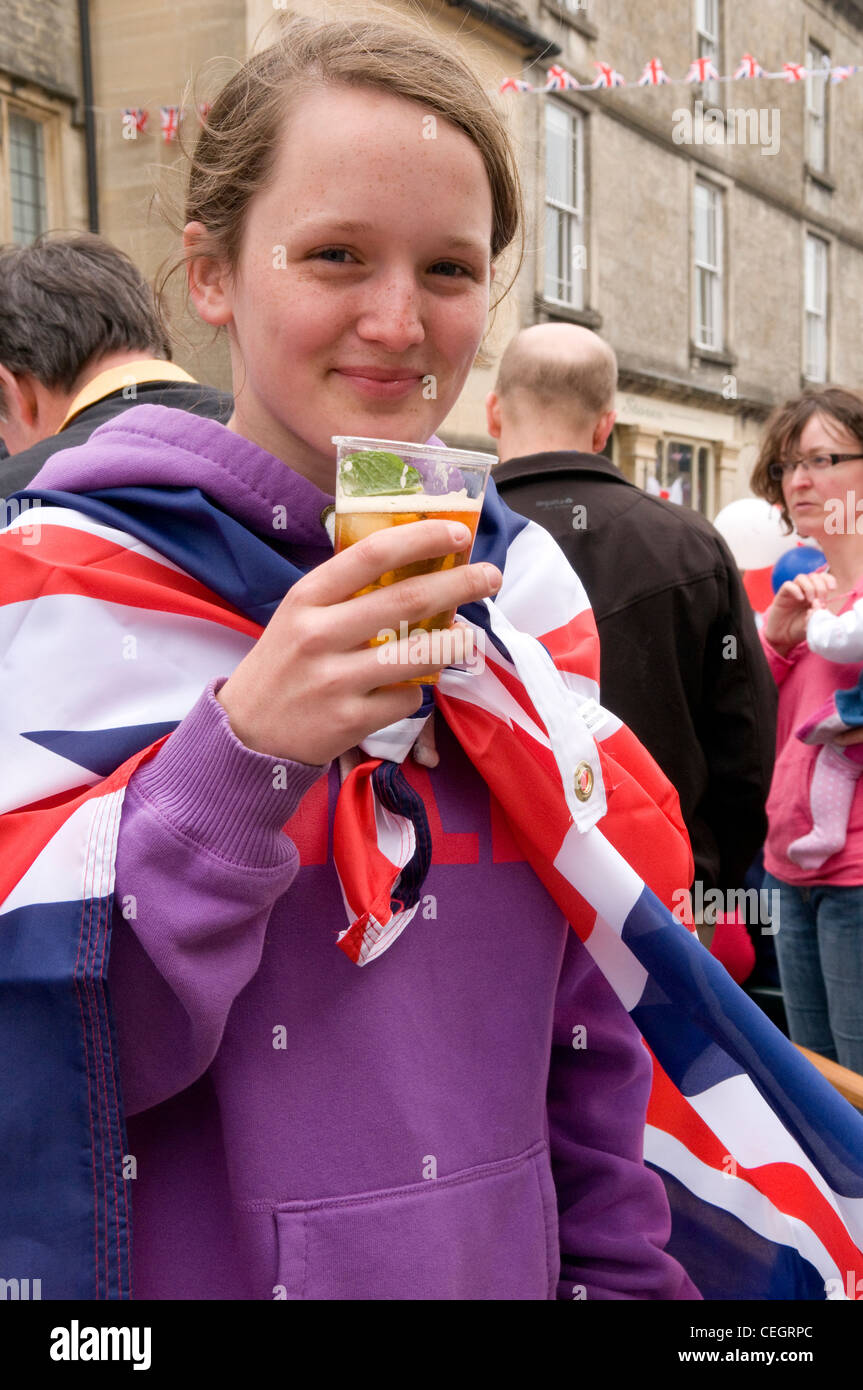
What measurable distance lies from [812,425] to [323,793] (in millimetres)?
3265

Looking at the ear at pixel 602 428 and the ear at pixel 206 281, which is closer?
the ear at pixel 206 281

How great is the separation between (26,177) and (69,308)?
7.20m

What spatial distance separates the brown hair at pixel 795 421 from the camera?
389 centimetres

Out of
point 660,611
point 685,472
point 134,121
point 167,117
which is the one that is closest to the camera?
point 660,611

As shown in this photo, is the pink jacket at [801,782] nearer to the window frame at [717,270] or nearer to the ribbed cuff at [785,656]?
the ribbed cuff at [785,656]

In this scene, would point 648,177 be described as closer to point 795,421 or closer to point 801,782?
point 795,421

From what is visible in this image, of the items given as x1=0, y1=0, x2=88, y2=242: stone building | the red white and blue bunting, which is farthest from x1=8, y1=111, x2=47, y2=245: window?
the red white and blue bunting

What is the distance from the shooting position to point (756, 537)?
5.68 m

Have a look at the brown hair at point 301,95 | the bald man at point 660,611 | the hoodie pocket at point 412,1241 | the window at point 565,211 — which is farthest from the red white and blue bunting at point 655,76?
the hoodie pocket at point 412,1241

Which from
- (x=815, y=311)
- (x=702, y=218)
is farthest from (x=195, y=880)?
(x=815, y=311)

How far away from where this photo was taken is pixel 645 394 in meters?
15.4

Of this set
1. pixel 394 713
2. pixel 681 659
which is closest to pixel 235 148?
pixel 394 713

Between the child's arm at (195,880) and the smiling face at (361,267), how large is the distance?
330 mm

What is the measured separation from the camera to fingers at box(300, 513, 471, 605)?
2.97 ft
